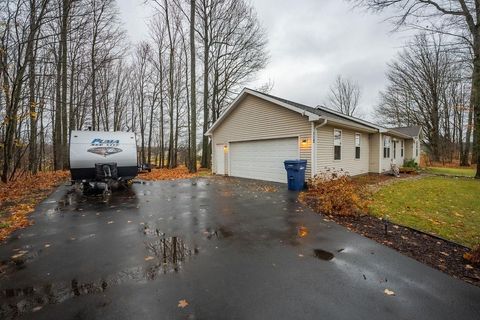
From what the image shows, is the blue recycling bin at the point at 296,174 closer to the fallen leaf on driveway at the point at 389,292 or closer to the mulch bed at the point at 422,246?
the mulch bed at the point at 422,246

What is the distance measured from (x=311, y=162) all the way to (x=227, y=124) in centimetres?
665

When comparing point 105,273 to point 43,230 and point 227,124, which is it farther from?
point 227,124

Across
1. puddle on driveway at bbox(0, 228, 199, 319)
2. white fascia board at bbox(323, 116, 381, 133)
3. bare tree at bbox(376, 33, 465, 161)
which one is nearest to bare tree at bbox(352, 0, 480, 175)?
white fascia board at bbox(323, 116, 381, 133)

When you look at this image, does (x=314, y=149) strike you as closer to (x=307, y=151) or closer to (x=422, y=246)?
(x=307, y=151)

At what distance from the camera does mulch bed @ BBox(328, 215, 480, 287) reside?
3.32 m

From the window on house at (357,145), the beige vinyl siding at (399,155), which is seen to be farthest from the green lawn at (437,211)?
the beige vinyl siding at (399,155)

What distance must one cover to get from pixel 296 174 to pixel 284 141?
2.49m

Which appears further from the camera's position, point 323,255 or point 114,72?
point 114,72

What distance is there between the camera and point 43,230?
4.96m

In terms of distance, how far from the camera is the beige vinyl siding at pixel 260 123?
10922 millimetres

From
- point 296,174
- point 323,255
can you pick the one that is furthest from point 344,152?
point 323,255

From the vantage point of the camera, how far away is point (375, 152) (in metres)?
15.9

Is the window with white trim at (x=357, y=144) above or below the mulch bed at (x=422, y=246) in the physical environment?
above

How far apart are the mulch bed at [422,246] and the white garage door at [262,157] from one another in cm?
616
